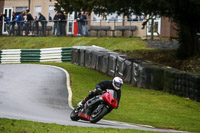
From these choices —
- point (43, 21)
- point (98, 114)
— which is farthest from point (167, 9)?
point (43, 21)

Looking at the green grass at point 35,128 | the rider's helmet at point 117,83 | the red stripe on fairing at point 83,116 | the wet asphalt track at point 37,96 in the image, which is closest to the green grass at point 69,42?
the wet asphalt track at point 37,96

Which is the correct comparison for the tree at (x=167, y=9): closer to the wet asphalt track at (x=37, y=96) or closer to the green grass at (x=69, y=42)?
the wet asphalt track at (x=37, y=96)

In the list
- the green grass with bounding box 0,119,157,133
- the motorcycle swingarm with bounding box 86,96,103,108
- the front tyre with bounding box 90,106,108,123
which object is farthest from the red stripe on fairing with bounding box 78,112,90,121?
the green grass with bounding box 0,119,157,133

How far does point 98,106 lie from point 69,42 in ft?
87.0

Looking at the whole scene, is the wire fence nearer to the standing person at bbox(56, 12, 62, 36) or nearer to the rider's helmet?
the standing person at bbox(56, 12, 62, 36)

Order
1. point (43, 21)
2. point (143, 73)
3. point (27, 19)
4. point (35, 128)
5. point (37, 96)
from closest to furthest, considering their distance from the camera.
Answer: point (35, 128) → point (37, 96) → point (143, 73) → point (43, 21) → point (27, 19)

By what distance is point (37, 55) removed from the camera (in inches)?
1403

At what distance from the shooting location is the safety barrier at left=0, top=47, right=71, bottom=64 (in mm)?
34572

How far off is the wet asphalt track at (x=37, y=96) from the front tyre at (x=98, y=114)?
0.55 feet

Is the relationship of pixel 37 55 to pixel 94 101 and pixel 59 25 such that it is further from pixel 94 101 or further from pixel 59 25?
pixel 94 101

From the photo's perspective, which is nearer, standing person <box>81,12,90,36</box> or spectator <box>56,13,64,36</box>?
standing person <box>81,12,90,36</box>

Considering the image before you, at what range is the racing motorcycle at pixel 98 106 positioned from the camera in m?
13.3

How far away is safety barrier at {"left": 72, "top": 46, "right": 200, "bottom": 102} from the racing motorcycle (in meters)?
7.49

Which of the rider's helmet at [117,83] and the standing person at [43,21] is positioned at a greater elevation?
the standing person at [43,21]
